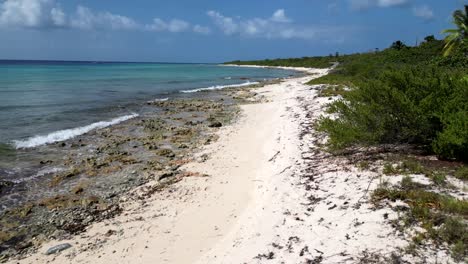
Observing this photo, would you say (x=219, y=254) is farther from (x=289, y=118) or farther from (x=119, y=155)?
(x=289, y=118)

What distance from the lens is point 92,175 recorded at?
1076cm

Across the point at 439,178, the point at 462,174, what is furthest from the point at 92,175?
the point at 462,174

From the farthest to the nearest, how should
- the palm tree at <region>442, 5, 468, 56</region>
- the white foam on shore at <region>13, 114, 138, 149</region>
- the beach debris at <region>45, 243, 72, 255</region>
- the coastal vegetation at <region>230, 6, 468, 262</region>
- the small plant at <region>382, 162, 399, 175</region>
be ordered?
the palm tree at <region>442, 5, 468, 56</region>
the white foam on shore at <region>13, 114, 138, 149</region>
the small plant at <region>382, 162, 399, 175</region>
the beach debris at <region>45, 243, 72, 255</region>
the coastal vegetation at <region>230, 6, 468, 262</region>

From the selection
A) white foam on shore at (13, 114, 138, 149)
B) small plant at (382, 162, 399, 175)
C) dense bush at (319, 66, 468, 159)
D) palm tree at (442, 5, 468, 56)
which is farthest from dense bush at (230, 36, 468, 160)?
palm tree at (442, 5, 468, 56)

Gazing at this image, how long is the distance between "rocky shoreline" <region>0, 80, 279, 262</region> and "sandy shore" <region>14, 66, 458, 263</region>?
57 cm

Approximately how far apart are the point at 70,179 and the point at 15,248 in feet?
12.5

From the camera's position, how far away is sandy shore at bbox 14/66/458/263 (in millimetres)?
5285

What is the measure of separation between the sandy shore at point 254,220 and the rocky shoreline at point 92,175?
0.57 metres

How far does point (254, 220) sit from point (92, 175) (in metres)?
6.14

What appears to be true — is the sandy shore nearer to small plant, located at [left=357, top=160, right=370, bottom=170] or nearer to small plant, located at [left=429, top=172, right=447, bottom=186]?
small plant, located at [left=357, top=160, right=370, bottom=170]

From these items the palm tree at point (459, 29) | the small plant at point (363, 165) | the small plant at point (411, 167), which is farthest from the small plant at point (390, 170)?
the palm tree at point (459, 29)

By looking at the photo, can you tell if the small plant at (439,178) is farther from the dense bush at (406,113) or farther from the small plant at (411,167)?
the dense bush at (406,113)

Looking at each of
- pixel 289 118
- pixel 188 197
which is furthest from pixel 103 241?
pixel 289 118

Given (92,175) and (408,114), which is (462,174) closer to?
(408,114)
